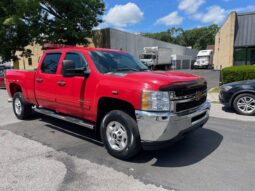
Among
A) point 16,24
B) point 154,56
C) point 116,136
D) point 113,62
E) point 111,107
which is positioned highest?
point 16,24

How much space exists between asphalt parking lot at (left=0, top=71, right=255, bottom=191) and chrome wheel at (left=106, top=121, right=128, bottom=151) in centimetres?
25

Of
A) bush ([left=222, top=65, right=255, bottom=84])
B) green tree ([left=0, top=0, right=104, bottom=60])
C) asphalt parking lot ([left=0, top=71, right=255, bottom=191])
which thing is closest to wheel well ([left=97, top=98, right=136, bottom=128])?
asphalt parking lot ([left=0, top=71, right=255, bottom=191])

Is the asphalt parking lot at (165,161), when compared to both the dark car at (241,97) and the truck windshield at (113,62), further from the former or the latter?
the truck windshield at (113,62)

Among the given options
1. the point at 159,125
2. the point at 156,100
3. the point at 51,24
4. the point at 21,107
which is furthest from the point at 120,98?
the point at 51,24

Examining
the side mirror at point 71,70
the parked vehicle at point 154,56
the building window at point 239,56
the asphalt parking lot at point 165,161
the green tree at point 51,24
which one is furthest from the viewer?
the parked vehicle at point 154,56

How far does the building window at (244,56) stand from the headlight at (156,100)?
22810mm

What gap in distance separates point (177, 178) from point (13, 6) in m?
15.6

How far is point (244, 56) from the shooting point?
23594mm

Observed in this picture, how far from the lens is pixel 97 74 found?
4.39 metres

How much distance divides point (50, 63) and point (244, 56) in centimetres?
2294

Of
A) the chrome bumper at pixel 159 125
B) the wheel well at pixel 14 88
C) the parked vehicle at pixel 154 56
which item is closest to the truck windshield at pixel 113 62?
the chrome bumper at pixel 159 125

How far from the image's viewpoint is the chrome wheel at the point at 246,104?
23.8 feet

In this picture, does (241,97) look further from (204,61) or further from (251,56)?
(204,61)

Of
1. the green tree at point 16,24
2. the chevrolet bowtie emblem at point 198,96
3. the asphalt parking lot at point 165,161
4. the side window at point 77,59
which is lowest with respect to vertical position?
the asphalt parking lot at point 165,161
